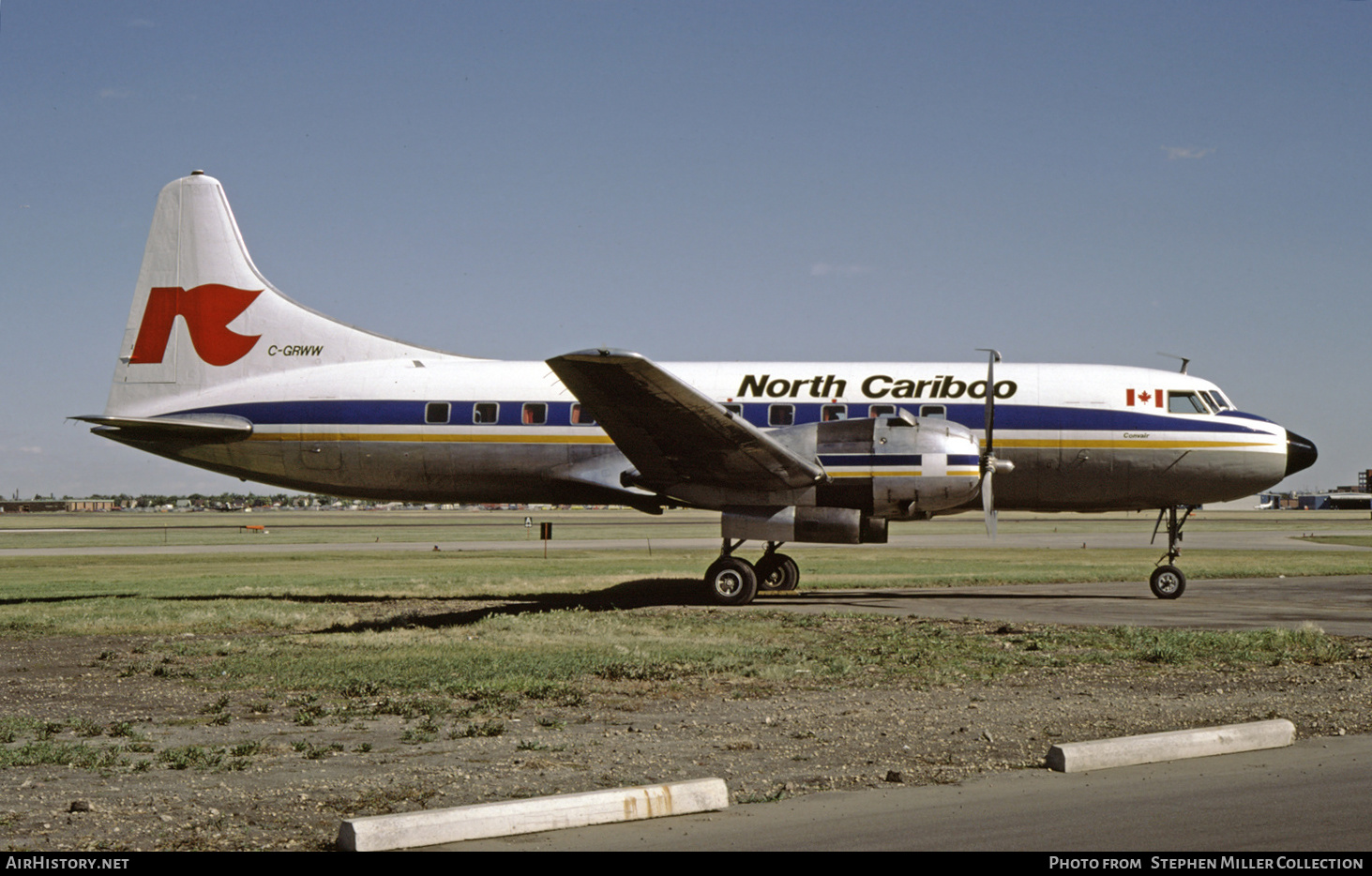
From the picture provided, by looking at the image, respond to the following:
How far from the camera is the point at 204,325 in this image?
23.4 metres


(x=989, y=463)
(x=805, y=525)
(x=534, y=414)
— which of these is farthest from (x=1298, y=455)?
(x=534, y=414)

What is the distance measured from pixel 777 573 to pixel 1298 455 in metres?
11.1

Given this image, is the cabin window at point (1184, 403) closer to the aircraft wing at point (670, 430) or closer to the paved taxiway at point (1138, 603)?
the paved taxiway at point (1138, 603)

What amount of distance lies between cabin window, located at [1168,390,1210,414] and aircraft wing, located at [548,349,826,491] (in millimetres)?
8280

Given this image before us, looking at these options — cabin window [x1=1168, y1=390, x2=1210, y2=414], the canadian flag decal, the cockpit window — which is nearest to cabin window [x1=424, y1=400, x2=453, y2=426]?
the canadian flag decal

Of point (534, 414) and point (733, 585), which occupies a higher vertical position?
point (534, 414)

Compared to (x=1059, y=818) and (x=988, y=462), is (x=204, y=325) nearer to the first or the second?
(x=988, y=462)

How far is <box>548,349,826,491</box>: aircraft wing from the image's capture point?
56.9 ft

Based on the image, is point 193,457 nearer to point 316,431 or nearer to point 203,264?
point 316,431

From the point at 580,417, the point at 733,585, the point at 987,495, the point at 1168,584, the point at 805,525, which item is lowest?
the point at 733,585

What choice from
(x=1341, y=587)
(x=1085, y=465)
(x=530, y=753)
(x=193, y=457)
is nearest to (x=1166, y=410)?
(x=1085, y=465)

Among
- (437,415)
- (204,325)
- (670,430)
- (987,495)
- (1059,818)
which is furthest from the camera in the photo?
(204,325)

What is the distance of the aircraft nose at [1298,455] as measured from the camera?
22.1m

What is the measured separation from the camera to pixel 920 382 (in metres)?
22.3
